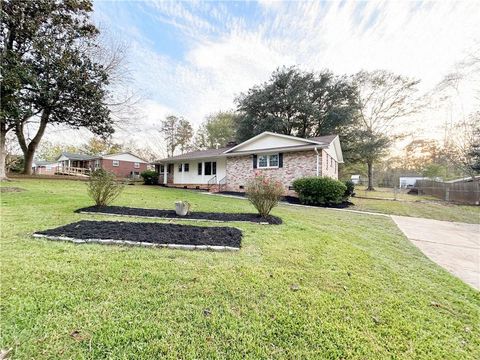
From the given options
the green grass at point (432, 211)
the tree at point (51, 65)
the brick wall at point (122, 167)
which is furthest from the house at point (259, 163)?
the brick wall at point (122, 167)

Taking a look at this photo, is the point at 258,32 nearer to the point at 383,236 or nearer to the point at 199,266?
the point at 383,236

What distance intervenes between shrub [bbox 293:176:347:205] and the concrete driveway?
14.0ft

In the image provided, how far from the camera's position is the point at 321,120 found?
22.9m

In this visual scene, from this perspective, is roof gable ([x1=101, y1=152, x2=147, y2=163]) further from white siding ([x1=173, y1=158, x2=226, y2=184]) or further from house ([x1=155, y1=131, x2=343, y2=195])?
white siding ([x1=173, y1=158, x2=226, y2=184])

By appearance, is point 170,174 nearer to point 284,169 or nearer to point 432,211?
point 284,169

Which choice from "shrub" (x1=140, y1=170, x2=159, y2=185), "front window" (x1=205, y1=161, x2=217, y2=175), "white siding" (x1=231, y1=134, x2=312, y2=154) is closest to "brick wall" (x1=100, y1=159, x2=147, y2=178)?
"shrub" (x1=140, y1=170, x2=159, y2=185)

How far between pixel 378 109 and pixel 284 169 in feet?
65.4

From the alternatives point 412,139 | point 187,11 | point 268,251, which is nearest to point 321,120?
point 412,139

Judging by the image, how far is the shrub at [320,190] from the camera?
39.4ft

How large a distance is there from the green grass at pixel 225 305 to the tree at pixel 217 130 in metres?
27.6

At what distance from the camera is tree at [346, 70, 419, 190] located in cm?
2369

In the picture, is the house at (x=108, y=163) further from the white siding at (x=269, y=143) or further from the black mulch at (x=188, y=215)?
the black mulch at (x=188, y=215)

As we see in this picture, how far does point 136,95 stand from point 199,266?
18240 mm

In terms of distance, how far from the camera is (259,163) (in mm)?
15828
